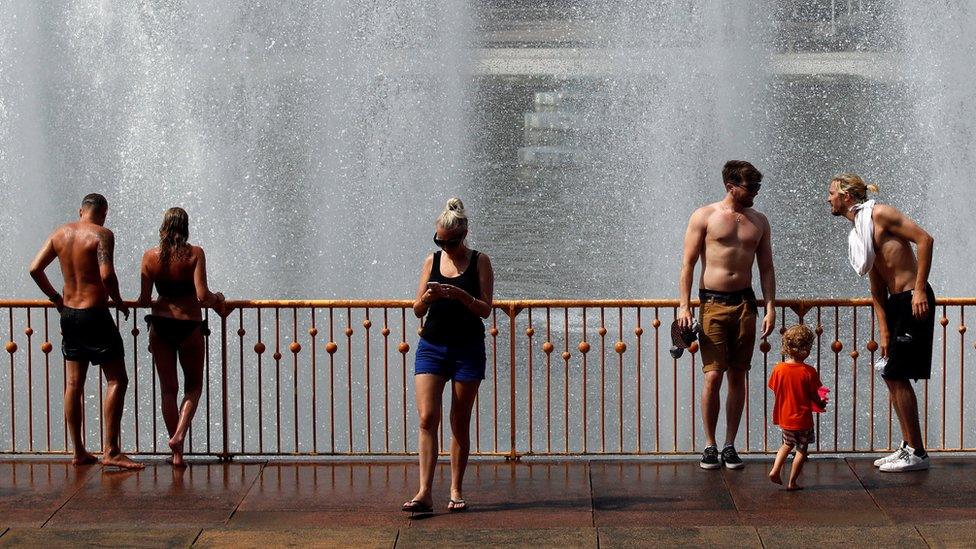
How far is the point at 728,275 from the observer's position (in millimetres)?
8773

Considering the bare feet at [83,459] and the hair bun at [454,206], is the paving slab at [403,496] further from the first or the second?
the hair bun at [454,206]

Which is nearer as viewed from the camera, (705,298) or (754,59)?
(705,298)

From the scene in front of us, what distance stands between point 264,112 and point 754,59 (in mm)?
6883

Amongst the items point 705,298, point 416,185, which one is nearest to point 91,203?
point 705,298

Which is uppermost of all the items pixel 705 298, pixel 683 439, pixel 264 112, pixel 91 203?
pixel 264 112

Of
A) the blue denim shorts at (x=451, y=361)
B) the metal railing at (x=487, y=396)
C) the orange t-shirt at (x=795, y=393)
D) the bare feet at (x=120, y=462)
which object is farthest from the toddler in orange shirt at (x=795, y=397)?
the metal railing at (x=487, y=396)

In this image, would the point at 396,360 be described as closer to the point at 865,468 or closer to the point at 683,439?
the point at 683,439

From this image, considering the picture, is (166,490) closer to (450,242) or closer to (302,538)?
(302,538)

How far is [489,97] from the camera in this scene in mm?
29484

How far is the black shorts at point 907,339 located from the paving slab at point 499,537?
219 centimetres

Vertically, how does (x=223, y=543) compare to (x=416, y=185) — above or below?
below

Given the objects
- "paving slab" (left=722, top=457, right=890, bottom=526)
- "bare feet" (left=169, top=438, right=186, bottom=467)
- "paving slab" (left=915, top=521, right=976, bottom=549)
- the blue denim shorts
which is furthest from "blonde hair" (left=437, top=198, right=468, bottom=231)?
"paving slab" (left=915, top=521, right=976, bottom=549)

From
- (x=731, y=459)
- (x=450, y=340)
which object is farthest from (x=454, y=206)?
(x=731, y=459)

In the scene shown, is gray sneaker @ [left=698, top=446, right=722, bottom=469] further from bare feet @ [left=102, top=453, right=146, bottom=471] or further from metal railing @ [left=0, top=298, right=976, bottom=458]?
metal railing @ [left=0, top=298, right=976, bottom=458]
